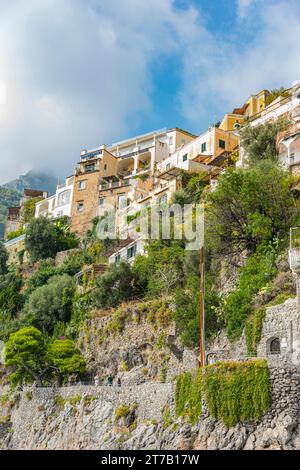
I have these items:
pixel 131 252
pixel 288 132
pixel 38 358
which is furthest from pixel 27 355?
pixel 288 132

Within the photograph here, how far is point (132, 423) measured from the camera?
84.1ft

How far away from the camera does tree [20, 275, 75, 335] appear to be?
46763mm

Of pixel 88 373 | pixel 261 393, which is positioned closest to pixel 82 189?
pixel 88 373

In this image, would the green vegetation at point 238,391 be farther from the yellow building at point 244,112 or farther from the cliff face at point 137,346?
the yellow building at point 244,112

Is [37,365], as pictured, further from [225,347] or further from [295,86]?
[295,86]

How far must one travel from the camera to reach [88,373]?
37156 mm

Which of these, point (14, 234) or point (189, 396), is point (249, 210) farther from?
point (14, 234)

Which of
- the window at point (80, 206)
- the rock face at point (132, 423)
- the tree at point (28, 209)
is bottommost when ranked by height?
the rock face at point (132, 423)

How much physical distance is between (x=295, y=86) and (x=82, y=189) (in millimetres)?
27367

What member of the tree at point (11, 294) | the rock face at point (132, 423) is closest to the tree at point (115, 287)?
the rock face at point (132, 423)

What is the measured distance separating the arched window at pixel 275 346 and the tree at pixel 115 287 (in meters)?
16.5

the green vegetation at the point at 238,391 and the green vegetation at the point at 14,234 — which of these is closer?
the green vegetation at the point at 238,391

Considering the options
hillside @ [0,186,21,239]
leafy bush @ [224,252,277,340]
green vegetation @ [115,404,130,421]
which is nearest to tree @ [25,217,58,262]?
leafy bush @ [224,252,277,340]

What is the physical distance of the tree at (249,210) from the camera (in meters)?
30.8
